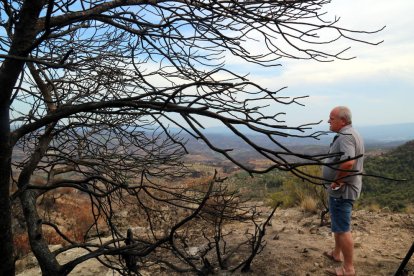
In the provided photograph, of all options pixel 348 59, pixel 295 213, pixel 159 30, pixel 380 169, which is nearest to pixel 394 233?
pixel 295 213

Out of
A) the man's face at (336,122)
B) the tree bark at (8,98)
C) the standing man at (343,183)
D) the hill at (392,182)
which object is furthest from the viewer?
the hill at (392,182)

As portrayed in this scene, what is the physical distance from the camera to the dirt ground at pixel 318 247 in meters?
4.74

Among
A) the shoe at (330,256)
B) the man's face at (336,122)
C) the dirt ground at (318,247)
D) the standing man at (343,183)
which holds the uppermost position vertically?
the man's face at (336,122)

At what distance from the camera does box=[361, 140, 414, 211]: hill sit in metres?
11.0

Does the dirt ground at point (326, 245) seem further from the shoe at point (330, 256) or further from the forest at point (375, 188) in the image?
the forest at point (375, 188)

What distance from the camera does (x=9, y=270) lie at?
8.43 ft

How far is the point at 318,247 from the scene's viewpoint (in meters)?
5.49

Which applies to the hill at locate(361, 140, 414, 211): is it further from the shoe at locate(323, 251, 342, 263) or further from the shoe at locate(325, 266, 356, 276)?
the shoe at locate(325, 266, 356, 276)

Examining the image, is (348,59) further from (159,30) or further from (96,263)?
(96,263)

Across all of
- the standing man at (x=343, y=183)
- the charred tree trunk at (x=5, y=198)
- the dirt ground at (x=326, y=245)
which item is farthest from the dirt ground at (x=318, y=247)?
the charred tree trunk at (x=5, y=198)

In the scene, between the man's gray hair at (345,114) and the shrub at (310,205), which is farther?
the shrub at (310,205)

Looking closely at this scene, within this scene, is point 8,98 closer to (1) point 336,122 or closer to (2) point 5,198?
(2) point 5,198

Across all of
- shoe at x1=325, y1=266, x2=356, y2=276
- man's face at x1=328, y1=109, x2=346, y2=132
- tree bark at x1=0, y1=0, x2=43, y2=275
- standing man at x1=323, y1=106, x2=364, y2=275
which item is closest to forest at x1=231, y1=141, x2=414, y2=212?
standing man at x1=323, y1=106, x2=364, y2=275

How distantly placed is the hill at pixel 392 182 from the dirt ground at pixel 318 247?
10.1 ft
